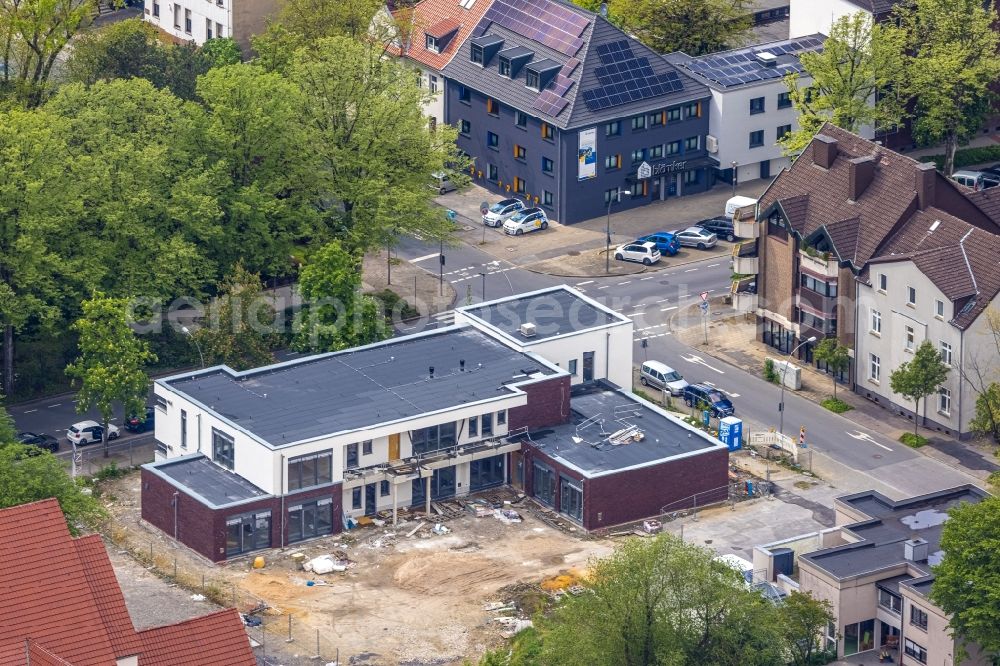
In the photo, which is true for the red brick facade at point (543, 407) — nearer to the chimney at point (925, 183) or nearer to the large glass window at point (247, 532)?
the large glass window at point (247, 532)

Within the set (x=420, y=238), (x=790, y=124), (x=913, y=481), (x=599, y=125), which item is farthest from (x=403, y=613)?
(x=790, y=124)

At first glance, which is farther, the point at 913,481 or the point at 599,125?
the point at 599,125

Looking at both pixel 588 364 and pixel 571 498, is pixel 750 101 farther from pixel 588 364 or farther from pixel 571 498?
pixel 571 498

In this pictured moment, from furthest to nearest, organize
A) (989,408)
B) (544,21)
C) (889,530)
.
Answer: (544,21) < (989,408) < (889,530)

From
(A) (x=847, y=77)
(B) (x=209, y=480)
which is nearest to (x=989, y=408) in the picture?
(A) (x=847, y=77)

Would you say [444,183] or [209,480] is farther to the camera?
[444,183]

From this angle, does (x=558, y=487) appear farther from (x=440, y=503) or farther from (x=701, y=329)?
(x=701, y=329)

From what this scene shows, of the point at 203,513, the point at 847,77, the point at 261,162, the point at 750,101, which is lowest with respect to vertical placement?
the point at 203,513
